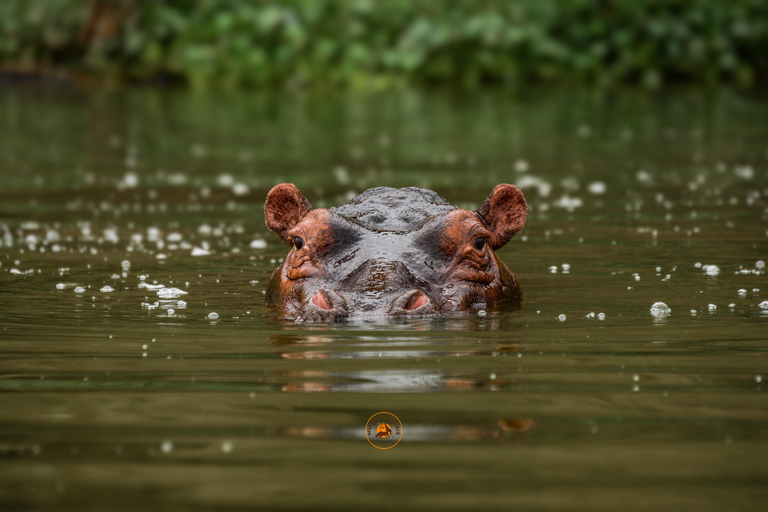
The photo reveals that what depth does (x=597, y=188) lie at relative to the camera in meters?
15.8

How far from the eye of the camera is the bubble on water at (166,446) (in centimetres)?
477

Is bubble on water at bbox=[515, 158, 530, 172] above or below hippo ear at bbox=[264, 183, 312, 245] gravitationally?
above

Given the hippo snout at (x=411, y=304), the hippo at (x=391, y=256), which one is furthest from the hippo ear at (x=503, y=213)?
the hippo snout at (x=411, y=304)

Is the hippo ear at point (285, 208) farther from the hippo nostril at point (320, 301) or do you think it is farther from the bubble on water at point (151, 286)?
the hippo nostril at point (320, 301)

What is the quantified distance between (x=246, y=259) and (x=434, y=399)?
5694 millimetres

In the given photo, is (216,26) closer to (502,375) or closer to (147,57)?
(147,57)

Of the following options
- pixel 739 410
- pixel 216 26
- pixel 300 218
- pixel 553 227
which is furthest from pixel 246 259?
pixel 216 26

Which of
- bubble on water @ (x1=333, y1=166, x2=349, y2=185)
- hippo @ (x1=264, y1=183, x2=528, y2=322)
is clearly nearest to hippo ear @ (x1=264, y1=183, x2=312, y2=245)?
hippo @ (x1=264, y1=183, x2=528, y2=322)

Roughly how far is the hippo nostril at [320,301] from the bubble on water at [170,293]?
1.72m

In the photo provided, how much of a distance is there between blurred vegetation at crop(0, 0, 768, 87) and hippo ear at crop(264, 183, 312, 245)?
2583 centimetres

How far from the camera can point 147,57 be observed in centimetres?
3738

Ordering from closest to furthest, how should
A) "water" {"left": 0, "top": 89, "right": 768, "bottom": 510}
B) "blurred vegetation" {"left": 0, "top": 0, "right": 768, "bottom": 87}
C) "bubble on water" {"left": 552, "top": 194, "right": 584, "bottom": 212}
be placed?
1. "water" {"left": 0, "top": 89, "right": 768, "bottom": 510}
2. "bubble on water" {"left": 552, "top": 194, "right": 584, "bottom": 212}
3. "blurred vegetation" {"left": 0, "top": 0, "right": 768, "bottom": 87}

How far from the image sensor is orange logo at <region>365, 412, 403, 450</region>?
15.9ft

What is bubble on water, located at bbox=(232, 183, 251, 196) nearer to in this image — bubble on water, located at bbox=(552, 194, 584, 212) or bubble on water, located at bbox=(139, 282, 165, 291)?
bubble on water, located at bbox=(552, 194, 584, 212)
